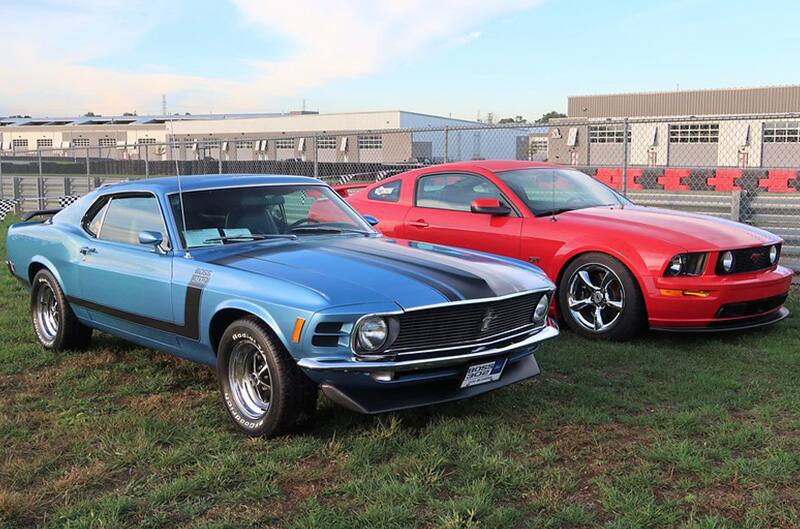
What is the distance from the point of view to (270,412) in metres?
3.96

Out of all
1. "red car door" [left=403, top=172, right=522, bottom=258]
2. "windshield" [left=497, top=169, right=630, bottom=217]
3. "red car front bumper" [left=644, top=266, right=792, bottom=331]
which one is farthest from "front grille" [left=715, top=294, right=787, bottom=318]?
"red car door" [left=403, top=172, right=522, bottom=258]

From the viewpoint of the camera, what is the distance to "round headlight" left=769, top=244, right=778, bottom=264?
20.7 ft

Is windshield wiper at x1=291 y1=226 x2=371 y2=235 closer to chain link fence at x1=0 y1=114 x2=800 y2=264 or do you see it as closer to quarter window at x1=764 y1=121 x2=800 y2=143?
chain link fence at x1=0 y1=114 x2=800 y2=264

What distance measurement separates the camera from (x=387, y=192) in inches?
312

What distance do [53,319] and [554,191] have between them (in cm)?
454

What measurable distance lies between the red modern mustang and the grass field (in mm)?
634

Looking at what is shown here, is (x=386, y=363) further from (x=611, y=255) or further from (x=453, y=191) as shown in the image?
(x=453, y=191)

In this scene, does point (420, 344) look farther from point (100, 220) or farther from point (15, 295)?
point (15, 295)

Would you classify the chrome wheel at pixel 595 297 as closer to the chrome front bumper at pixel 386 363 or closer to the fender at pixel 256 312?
the chrome front bumper at pixel 386 363

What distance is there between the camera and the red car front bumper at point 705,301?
5.82m

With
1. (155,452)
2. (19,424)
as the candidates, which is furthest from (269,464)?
(19,424)

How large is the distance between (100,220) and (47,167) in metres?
32.8

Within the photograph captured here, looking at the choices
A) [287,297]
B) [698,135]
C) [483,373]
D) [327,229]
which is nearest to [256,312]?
[287,297]

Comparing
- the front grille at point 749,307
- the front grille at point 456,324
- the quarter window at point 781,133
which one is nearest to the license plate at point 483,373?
the front grille at point 456,324
